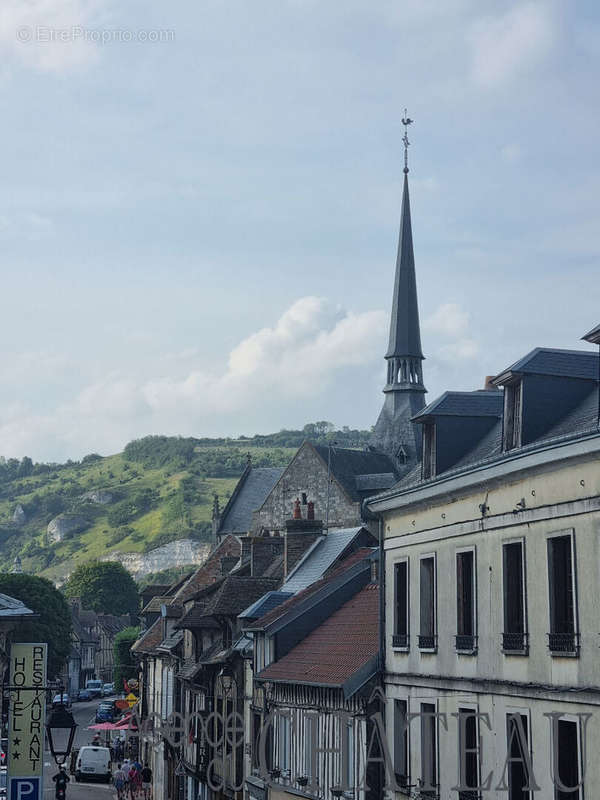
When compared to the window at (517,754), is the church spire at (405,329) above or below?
above

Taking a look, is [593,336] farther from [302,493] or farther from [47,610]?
[47,610]

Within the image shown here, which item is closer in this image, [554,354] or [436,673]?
[554,354]

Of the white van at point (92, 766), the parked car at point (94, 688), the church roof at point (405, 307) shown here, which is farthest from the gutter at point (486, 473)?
the parked car at point (94, 688)

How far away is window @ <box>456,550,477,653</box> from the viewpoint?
65.2 feet

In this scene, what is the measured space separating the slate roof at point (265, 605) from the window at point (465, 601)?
13.0 m

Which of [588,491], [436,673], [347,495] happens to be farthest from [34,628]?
[588,491]

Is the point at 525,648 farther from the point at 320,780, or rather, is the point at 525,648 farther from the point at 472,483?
the point at 320,780

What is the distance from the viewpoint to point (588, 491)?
16156 millimetres

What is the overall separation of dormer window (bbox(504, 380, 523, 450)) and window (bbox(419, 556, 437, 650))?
396cm

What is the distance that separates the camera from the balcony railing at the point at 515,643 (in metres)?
17.8

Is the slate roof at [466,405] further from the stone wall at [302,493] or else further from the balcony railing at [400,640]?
the stone wall at [302,493]

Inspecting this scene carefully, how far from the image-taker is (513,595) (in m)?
18.4

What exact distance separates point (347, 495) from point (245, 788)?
4543cm

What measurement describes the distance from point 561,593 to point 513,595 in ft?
5.17
